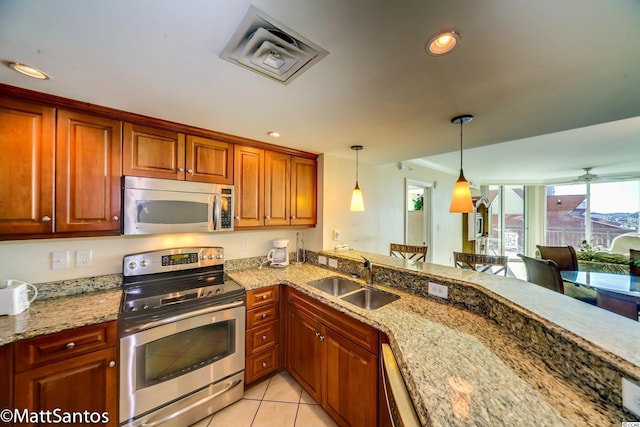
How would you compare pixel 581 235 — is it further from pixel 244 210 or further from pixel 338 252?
pixel 244 210

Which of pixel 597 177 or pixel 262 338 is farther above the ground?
pixel 597 177

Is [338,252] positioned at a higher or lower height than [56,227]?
lower

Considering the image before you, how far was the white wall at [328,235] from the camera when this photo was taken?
5.33 ft

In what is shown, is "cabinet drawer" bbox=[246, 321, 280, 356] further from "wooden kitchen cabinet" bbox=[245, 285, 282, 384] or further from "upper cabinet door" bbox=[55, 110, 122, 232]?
"upper cabinet door" bbox=[55, 110, 122, 232]

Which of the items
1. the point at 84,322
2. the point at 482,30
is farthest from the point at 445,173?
the point at 84,322

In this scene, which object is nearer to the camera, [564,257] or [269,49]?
[269,49]

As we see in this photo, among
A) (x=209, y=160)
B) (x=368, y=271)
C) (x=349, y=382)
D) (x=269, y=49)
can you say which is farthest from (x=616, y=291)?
(x=209, y=160)

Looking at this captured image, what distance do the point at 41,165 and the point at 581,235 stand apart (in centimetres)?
910

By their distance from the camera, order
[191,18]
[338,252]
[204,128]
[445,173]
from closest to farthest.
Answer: [191,18], [204,128], [338,252], [445,173]

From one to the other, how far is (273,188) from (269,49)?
1.57m

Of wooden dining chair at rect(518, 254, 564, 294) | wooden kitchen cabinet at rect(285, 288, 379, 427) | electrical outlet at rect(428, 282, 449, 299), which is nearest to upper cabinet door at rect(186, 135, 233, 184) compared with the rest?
wooden kitchen cabinet at rect(285, 288, 379, 427)

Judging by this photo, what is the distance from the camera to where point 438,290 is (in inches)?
64.6

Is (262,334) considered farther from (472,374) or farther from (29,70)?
(29,70)

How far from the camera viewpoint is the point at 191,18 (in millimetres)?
846
